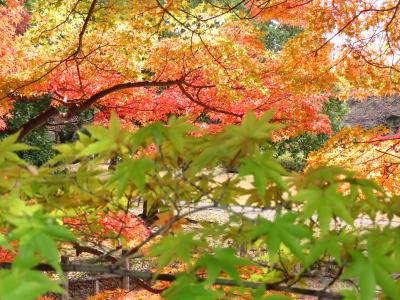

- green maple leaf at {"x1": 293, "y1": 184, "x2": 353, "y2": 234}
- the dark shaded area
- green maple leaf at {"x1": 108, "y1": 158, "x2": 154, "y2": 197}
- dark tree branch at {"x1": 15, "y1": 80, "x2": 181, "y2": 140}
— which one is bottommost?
green maple leaf at {"x1": 293, "y1": 184, "x2": 353, "y2": 234}

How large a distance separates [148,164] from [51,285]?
1.49 ft

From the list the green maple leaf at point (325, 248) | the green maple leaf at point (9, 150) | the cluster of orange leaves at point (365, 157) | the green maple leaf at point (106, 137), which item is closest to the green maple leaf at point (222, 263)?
the green maple leaf at point (325, 248)

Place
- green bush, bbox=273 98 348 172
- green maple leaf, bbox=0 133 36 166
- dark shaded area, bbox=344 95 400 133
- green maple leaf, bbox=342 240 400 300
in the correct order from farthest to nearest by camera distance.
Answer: dark shaded area, bbox=344 95 400 133 < green bush, bbox=273 98 348 172 < green maple leaf, bbox=0 133 36 166 < green maple leaf, bbox=342 240 400 300

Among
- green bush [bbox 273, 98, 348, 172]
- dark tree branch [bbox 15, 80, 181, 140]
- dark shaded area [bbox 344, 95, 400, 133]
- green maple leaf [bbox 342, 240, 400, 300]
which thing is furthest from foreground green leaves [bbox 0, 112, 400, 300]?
dark shaded area [bbox 344, 95, 400, 133]

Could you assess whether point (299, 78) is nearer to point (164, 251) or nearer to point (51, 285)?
point (164, 251)

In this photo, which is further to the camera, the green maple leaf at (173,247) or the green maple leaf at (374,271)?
the green maple leaf at (173,247)

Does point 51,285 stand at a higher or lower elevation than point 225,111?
lower

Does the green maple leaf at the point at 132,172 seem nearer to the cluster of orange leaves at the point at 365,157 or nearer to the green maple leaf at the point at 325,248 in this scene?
the green maple leaf at the point at 325,248

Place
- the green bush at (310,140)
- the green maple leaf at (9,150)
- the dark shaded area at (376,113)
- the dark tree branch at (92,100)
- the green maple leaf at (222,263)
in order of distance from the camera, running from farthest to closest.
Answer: the dark shaded area at (376,113), the green bush at (310,140), the dark tree branch at (92,100), the green maple leaf at (9,150), the green maple leaf at (222,263)

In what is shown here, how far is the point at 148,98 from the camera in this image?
721 centimetres

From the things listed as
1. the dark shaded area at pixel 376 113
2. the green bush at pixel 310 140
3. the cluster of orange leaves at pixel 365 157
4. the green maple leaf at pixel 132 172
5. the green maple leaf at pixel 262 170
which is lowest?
the green maple leaf at pixel 262 170

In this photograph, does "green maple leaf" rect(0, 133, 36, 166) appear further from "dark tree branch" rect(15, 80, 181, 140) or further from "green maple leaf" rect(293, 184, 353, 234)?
"dark tree branch" rect(15, 80, 181, 140)

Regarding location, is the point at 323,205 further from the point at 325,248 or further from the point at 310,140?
the point at 310,140

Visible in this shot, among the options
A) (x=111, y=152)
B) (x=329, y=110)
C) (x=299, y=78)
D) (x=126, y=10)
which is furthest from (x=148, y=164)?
(x=329, y=110)
